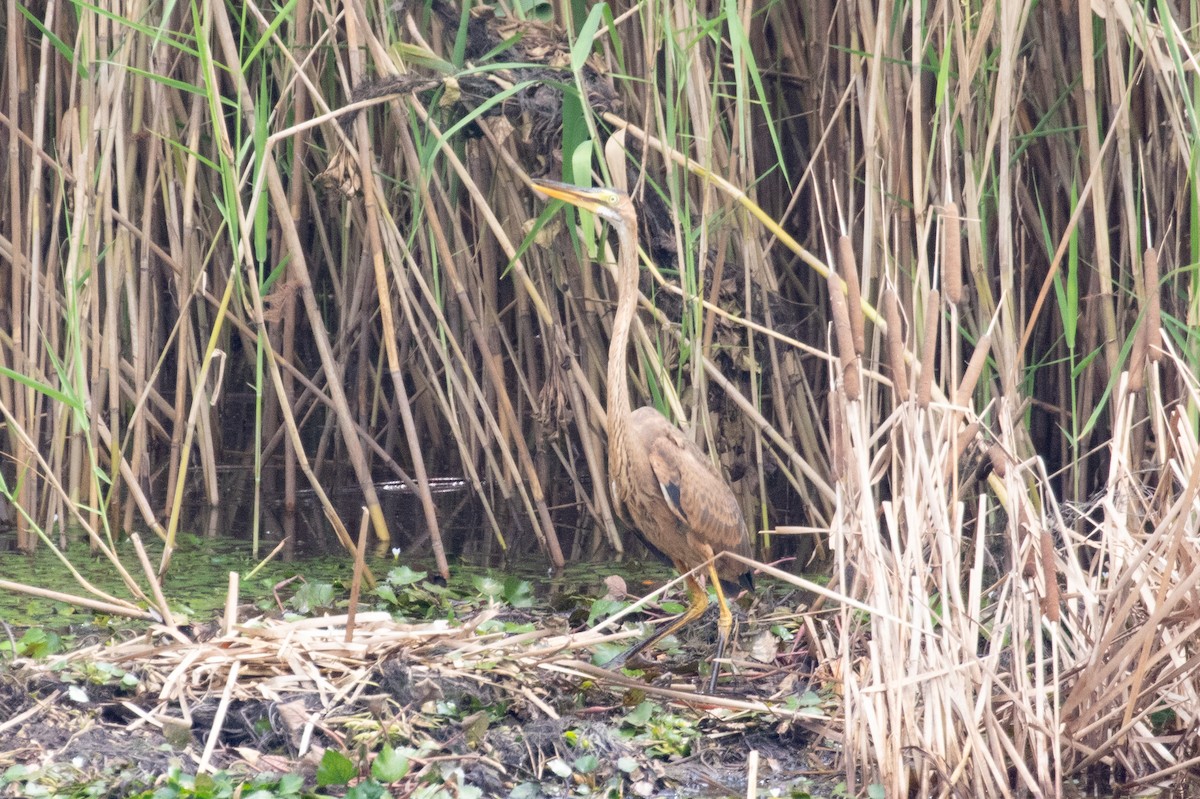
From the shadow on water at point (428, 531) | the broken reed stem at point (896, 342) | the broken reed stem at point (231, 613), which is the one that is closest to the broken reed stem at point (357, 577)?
the broken reed stem at point (231, 613)

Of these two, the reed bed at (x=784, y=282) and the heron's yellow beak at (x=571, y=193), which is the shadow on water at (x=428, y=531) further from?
the heron's yellow beak at (x=571, y=193)

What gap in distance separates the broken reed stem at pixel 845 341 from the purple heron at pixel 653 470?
3.76 ft

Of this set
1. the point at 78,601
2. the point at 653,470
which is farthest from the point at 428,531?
the point at 78,601

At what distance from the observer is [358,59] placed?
3463 mm

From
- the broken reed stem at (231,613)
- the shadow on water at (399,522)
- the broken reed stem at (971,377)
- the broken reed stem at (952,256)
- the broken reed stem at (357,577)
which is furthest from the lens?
the shadow on water at (399,522)

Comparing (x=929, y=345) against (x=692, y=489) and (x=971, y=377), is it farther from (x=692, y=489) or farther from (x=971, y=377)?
(x=692, y=489)

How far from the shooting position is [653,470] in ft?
11.1

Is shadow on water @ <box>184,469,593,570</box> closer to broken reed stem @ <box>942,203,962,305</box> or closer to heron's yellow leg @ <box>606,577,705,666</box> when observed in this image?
heron's yellow leg @ <box>606,577,705,666</box>

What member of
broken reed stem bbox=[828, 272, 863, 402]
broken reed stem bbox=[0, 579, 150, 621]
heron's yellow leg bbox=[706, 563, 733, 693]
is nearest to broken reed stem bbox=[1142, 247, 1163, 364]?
broken reed stem bbox=[828, 272, 863, 402]

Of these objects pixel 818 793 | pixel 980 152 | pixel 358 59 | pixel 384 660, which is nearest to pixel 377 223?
pixel 358 59

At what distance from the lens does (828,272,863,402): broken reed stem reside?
2170mm

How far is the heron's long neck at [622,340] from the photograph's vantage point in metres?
3.34

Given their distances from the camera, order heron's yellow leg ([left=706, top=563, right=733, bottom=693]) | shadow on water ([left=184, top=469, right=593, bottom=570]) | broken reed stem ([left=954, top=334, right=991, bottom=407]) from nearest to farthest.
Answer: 1. broken reed stem ([left=954, top=334, right=991, bottom=407])
2. heron's yellow leg ([left=706, top=563, right=733, bottom=693])
3. shadow on water ([left=184, top=469, right=593, bottom=570])

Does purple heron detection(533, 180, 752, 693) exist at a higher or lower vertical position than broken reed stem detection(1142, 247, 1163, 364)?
lower
